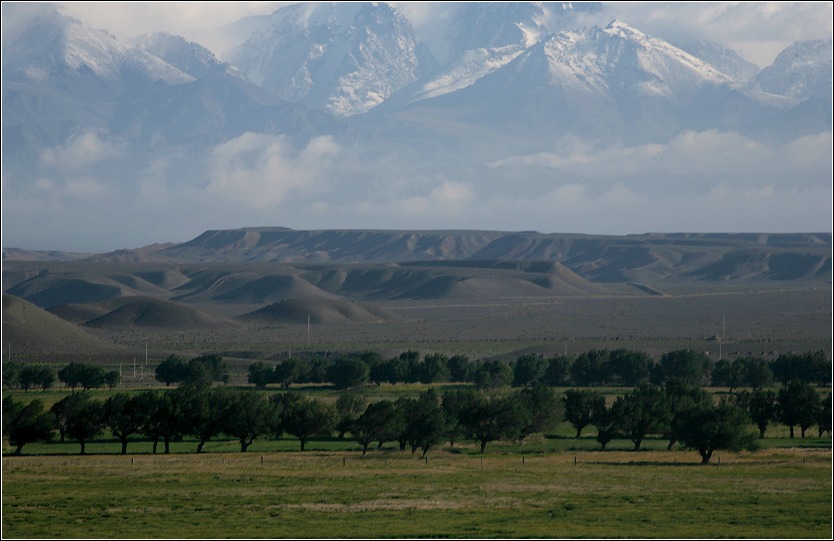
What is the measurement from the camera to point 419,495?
42594mm

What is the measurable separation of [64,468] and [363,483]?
39.3 ft

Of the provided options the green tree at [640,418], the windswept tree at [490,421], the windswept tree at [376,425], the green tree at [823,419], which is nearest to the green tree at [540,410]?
the windswept tree at [490,421]

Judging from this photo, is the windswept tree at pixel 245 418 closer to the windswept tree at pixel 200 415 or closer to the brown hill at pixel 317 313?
the windswept tree at pixel 200 415

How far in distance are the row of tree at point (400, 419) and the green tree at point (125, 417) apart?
4 centimetres

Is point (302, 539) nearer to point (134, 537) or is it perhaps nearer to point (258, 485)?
point (134, 537)

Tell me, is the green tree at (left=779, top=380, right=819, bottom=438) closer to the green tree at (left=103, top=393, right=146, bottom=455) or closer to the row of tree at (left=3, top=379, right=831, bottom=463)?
the row of tree at (left=3, top=379, right=831, bottom=463)

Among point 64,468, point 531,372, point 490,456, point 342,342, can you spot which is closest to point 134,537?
point 64,468

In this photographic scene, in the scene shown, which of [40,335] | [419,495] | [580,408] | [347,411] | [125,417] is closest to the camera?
[419,495]

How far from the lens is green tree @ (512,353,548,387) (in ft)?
274

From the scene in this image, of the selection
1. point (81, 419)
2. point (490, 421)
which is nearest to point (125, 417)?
point (81, 419)

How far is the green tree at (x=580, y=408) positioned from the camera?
62.9m

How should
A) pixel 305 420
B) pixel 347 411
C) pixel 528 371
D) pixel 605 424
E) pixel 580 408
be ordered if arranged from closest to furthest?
pixel 305 420 < pixel 605 424 < pixel 580 408 < pixel 347 411 < pixel 528 371

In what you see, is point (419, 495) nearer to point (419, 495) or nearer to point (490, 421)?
point (419, 495)

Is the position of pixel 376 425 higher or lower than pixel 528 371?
lower
